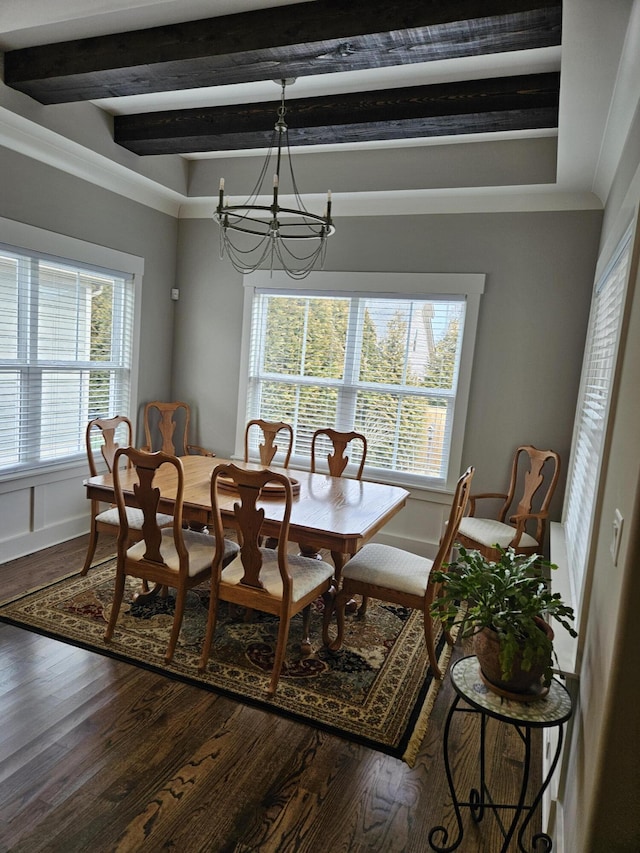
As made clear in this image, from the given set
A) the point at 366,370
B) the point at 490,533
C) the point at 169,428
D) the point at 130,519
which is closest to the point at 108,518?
the point at 130,519

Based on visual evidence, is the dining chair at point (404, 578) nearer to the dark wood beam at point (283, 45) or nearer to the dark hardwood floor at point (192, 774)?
the dark hardwood floor at point (192, 774)

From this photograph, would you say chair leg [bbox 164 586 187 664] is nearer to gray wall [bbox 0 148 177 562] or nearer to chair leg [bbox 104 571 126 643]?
chair leg [bbox 104 571 126 643]

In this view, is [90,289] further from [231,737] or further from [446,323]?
[231,737]

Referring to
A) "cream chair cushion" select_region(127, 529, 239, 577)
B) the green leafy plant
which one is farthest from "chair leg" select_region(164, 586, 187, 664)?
the green leafy plant

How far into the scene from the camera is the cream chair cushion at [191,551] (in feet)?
8.93

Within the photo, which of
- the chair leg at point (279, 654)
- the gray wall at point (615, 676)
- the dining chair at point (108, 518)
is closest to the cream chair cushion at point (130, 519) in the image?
the dining chair at point (108, 518)

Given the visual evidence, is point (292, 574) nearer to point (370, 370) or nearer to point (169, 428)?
point (370, 370)

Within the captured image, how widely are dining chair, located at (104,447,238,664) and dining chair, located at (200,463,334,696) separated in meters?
0.12

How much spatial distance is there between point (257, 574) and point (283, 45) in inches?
89.2

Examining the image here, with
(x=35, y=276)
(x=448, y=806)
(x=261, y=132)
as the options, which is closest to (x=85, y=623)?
(x=448, y=806)

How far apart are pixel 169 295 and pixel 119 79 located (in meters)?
2.19

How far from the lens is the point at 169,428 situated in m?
4.80

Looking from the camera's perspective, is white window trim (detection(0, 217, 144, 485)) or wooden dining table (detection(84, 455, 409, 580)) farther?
white window trim (detection(0, 217, 144, 485))

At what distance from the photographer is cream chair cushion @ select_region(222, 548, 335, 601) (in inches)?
99.8
